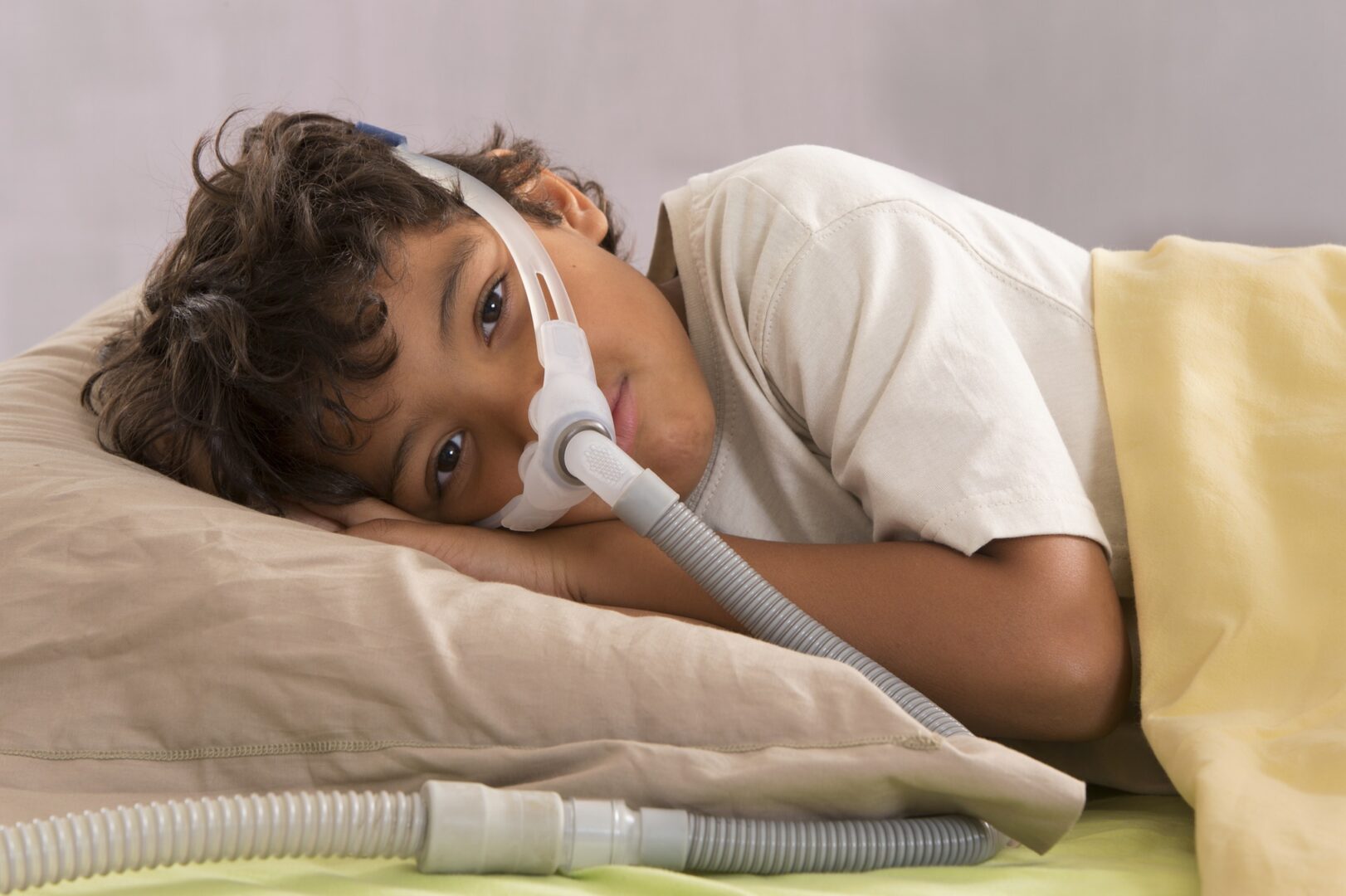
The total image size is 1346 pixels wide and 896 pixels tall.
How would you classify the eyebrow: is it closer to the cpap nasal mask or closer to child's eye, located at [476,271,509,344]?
child's eye, located at [476,271,509,344]

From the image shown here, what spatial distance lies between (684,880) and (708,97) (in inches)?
68.1

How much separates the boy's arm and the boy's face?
0.67ft

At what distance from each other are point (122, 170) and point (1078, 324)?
5.28ft

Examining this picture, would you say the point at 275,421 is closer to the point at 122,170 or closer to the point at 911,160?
the point at 122,170

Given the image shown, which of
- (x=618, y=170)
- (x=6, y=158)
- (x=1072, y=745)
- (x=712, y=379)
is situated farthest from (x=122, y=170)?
(x=1072, y=745)

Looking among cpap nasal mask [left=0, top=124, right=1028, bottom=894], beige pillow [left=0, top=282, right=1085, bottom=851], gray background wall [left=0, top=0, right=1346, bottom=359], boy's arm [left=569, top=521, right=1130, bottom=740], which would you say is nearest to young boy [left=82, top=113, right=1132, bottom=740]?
boy's arm [left=569, top=521, right=1130, bottom=740]

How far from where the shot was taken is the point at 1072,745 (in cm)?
100

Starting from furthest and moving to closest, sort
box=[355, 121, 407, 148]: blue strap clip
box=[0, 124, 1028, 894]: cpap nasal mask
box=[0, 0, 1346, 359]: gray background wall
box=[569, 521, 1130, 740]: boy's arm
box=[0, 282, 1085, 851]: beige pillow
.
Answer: box=[0, 0, 1346, 359]: gray background wall → box=[355, 121, 407, 148]: blue strap clip → box=[569, 521, 1130, 740]: boy's arm → box=[0, 282, 1085, 851]: beige pillow → box=[0, 124, 1028, 894]: cpap nasal mask

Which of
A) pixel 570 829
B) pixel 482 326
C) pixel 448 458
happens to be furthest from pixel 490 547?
pixel 570 829

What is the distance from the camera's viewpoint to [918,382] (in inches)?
37.7

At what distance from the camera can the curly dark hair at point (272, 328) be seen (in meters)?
1.02

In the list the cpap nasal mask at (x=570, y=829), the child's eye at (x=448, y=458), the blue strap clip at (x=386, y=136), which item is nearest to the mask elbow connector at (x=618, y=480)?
the cpap nasal mask at (x=570, y=829)

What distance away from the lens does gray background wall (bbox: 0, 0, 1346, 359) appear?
1.95 meters

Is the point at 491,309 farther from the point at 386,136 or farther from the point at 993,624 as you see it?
the point at 993,624
